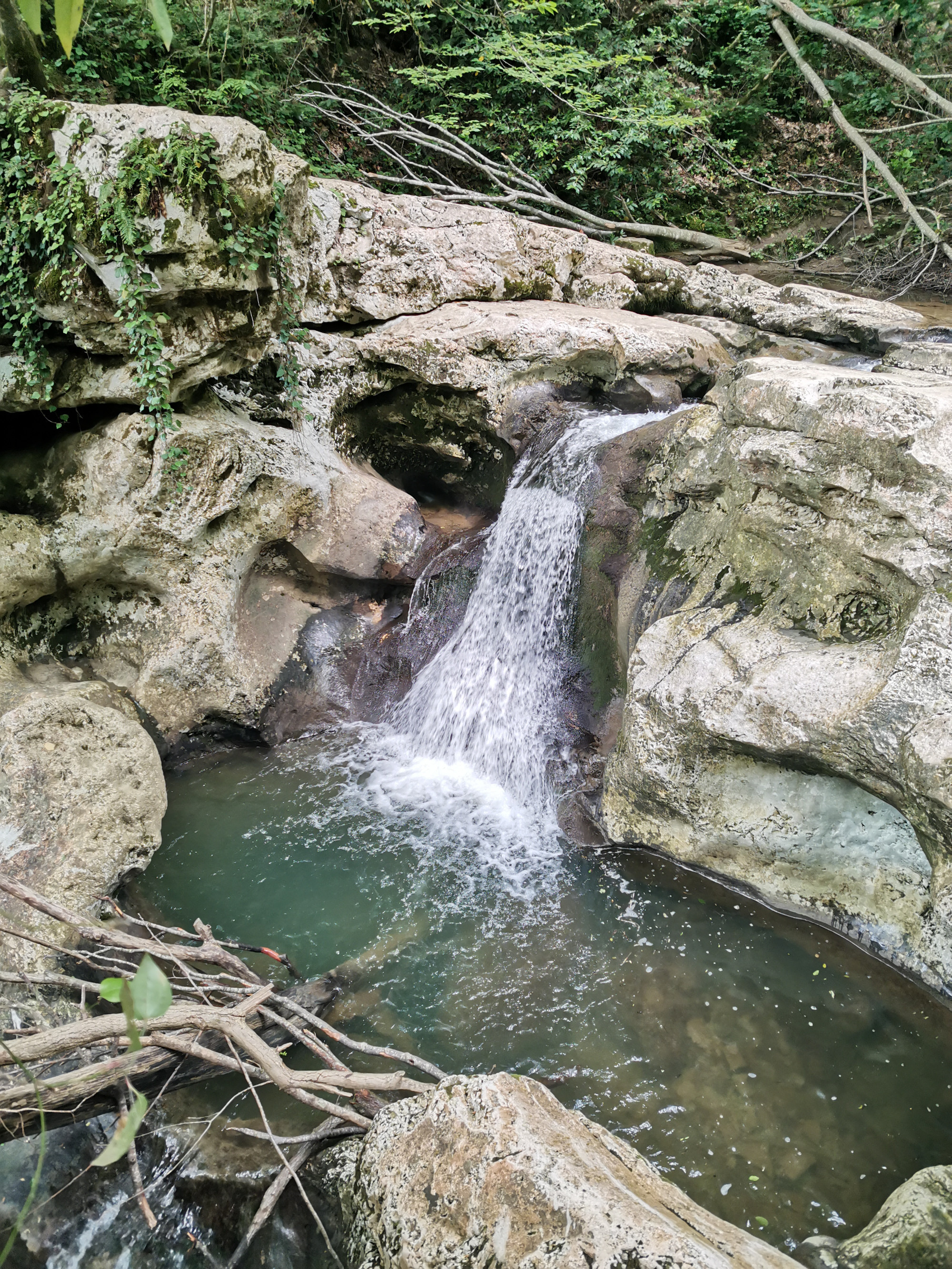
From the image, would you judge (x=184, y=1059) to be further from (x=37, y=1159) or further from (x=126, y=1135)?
(x=126, y=1135)

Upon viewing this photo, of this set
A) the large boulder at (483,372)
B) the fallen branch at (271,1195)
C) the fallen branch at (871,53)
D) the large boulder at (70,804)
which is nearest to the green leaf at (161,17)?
the fallen branch at (271,1195)

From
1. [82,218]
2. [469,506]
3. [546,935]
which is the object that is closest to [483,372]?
[469,506]

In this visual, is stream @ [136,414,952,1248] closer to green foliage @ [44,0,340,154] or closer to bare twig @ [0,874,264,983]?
bare twig @ [0,874,264,983]

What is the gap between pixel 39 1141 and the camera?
318cm

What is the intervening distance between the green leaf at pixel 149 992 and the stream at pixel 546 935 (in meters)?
3.00

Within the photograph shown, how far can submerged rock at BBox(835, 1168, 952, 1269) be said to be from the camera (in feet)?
8.06

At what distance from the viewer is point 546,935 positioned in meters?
4.16

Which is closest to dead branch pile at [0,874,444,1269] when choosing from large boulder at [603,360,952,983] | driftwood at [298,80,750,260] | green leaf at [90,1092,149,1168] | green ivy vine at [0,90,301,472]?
green leaf at [90,1092,149,1168]

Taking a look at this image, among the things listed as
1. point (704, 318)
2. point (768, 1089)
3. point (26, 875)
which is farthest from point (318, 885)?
point (704, 318)

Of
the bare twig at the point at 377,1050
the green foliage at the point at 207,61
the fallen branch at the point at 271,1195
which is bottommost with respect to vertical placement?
the fallen branch at the point at 271,1195

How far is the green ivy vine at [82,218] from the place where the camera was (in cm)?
450

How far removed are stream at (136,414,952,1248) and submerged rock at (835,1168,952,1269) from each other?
0.79ft

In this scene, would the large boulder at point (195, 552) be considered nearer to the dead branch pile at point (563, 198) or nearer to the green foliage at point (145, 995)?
the dead branch pile at point (563, 198)

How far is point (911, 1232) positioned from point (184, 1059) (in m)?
2.58
